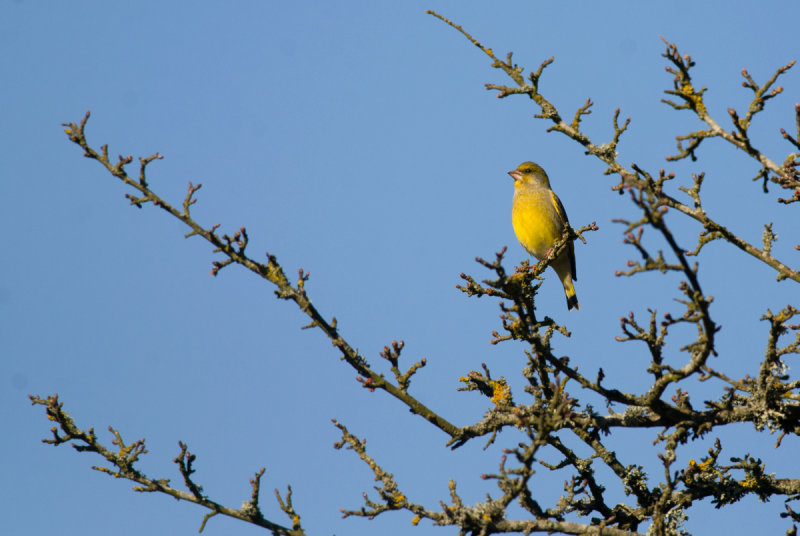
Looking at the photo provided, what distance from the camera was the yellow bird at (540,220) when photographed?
954cm

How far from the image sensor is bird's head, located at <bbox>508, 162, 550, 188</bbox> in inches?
409

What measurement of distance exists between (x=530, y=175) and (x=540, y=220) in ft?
3.62

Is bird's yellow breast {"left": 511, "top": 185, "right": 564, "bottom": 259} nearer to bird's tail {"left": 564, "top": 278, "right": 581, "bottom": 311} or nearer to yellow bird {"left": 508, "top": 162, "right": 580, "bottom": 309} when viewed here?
yellow bird {"left": 508, "top": 162, "right": 580, "bottom": 309}

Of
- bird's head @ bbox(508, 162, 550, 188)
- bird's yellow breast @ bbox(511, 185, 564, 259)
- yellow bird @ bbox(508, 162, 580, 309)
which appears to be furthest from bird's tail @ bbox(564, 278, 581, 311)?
bird's head @ bbox(508, 162, 550, 188)

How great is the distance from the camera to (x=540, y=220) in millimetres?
9562

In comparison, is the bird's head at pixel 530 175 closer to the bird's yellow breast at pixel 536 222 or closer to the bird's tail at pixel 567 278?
the bird's yellow breast at pixel 536 222

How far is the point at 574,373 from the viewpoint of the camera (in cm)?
472

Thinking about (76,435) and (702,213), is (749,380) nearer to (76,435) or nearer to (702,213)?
(702,213)

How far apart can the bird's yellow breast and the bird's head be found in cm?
44

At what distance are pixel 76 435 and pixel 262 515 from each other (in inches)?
50.8

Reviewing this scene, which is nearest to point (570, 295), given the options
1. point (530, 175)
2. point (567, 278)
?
point (567, 278)

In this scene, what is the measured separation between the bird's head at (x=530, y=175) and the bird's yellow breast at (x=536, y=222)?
17.2 inches

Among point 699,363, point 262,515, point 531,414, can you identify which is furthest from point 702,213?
point 262,515

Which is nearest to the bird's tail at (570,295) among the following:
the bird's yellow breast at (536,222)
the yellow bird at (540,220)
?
the yellow bird at (540,220)
